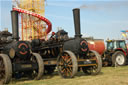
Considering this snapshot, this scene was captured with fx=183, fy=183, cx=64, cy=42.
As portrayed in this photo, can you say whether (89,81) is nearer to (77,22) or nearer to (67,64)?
(67,64)

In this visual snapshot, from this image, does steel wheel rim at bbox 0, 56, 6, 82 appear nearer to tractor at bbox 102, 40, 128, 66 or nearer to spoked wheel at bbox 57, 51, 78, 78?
spoked wheel at bbox 57, 51, 78, 78

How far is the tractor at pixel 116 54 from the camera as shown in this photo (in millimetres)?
14734

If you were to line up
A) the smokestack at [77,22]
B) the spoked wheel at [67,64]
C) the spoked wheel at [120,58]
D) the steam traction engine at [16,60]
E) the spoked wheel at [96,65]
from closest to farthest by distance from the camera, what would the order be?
the steam traction engine at [16,60] → the spoked wheel at [67,64] → the spoked wheel at [96,65] → the smokestack at [77,22] → the spoked wheel at [120,58]

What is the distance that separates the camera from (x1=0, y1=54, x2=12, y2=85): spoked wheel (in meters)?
7.10

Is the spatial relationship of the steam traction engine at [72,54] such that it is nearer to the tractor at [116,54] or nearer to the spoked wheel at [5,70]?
the spoked wheel at [5,70]

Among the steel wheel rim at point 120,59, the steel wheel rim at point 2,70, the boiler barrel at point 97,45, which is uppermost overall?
the boiler barrel at point 97,45

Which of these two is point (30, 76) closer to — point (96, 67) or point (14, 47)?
point (14, 47)

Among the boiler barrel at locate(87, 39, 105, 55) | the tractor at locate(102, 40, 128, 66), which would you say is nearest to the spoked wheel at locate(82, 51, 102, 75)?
the tractor at locate(102, 40, 128, 66)

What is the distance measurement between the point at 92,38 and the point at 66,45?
775 cm

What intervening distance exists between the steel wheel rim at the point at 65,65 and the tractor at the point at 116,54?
6886mm

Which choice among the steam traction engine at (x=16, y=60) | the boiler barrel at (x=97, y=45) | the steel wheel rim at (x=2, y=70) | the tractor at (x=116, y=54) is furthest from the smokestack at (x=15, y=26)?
the tractor at (x=116, y=54)

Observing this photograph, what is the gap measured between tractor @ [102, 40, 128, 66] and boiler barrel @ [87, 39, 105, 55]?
0.52m

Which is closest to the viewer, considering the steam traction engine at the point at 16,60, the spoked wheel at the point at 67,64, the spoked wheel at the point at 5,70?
the spoked wheel at the point at 5,70

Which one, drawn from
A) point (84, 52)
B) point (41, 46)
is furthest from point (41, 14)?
point (84, 52)
